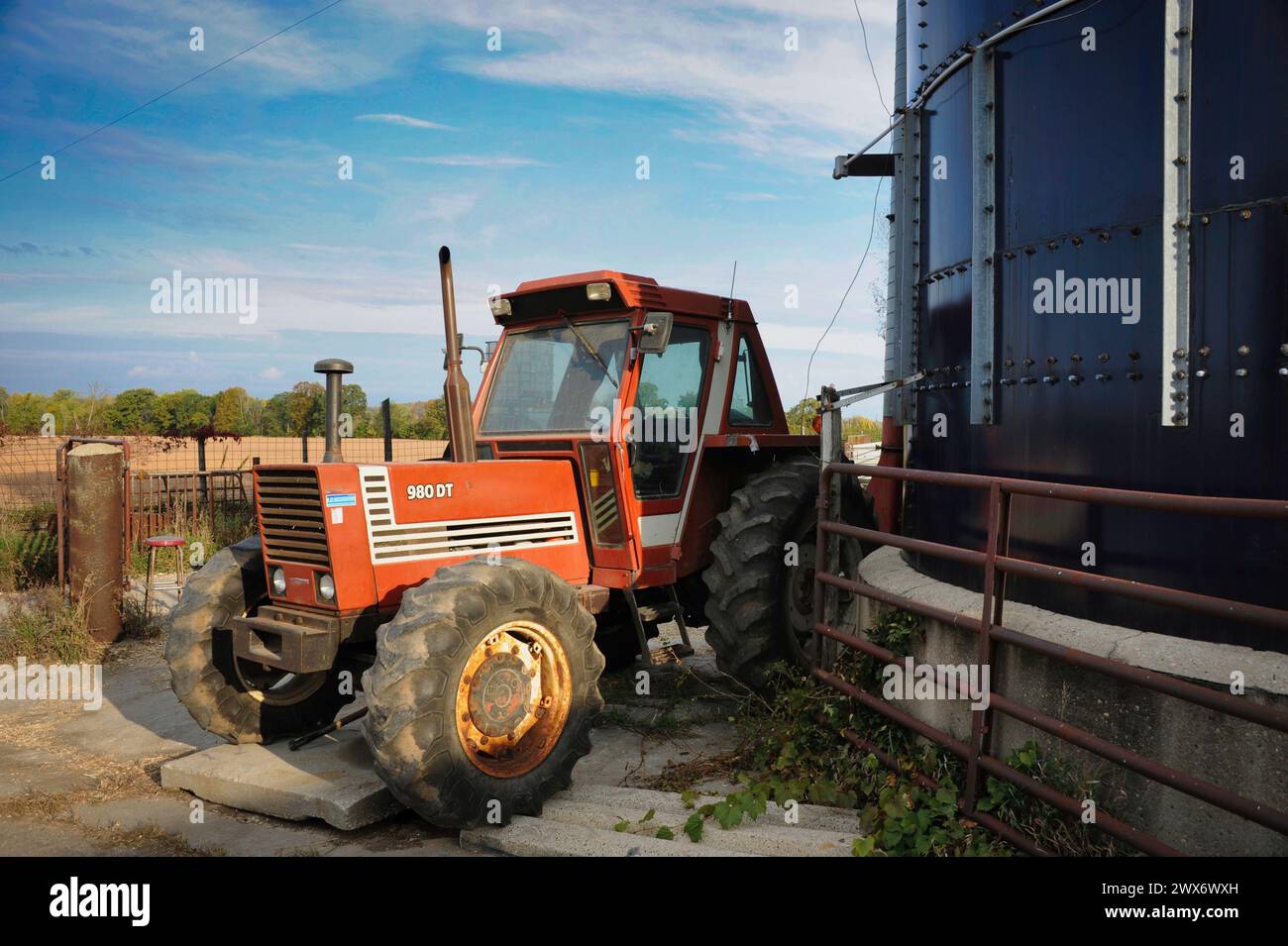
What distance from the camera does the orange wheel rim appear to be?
15.0 ft

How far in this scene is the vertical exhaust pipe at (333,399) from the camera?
16.6 ft

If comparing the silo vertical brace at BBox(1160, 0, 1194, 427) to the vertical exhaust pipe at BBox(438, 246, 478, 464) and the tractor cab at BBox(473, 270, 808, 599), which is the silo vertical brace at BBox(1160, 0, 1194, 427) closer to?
the tractor cab at BBox(473, 270, 808, 599)

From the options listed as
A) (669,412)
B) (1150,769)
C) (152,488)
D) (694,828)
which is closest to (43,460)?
(152,488)

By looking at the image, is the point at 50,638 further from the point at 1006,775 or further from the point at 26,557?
the point at 1006,775

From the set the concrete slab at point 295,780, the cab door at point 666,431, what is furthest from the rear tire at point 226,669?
the cab door at point 666,431

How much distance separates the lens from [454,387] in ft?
18.0

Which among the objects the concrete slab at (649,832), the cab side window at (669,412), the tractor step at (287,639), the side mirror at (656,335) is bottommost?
the concrete slab at (649,832)

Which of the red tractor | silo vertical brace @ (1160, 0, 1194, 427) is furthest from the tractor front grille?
silo vertical brace @ (1160, 0, 1194, 427)

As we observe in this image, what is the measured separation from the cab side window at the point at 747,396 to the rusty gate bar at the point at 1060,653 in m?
1.77

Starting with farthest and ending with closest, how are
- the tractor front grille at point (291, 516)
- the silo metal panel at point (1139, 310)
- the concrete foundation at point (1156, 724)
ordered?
the tractor front grille at point (291, 516) → the silo metal panel at point (1139, 310) → the concrete foundation at point (1156, 724)

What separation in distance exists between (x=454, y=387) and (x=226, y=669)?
2.23m

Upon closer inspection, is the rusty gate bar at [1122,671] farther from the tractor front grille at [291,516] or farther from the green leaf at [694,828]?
the tractor front grille at [291,516]
